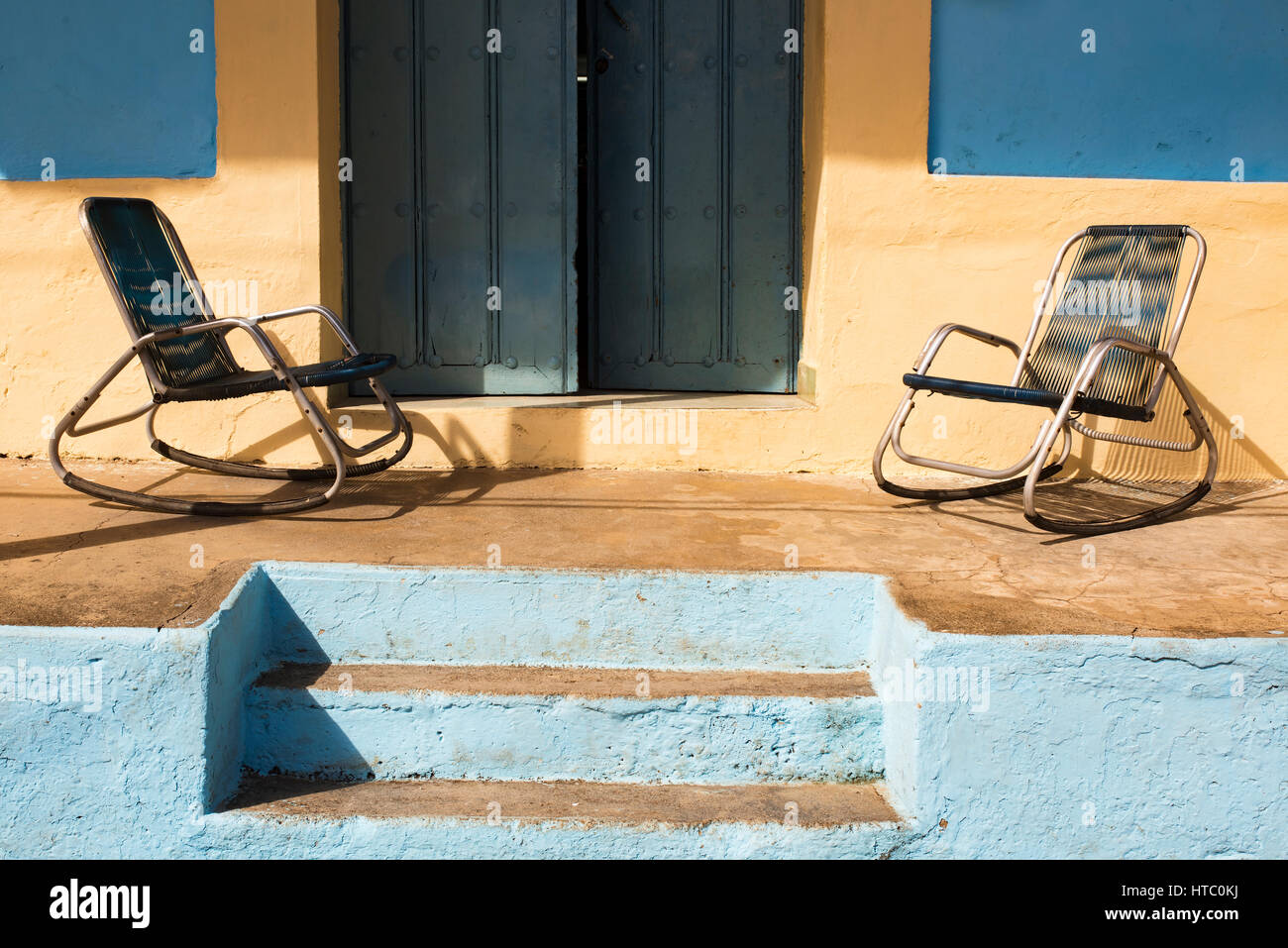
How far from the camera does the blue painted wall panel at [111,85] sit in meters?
4.12

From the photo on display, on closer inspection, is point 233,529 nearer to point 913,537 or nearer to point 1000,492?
point 913,537

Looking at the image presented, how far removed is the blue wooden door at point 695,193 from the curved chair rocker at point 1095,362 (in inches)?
45.1

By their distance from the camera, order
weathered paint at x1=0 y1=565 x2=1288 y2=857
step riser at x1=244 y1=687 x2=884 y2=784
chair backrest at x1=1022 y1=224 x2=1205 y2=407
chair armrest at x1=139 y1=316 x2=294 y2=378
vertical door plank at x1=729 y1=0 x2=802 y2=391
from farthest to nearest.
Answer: vertical door plank at x1=729 y1=0 x2=802 y2=391 → chair backrest at x1=1022 y1=224 x2=1205 y2=407 → chair armrest at x1=139 y1=316 x2=294 y2=378 → step riser at x1=244 y1=687 x2=884 y2=784 → weathered paint at x1=0 y1=565 x2=1288 y2=857

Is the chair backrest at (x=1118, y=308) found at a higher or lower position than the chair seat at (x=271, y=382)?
higher

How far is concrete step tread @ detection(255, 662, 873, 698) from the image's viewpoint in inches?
99.6

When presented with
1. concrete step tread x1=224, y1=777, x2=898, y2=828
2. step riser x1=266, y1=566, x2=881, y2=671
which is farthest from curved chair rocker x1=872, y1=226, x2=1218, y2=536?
concrete step tread x1=224, y1=777, x2=898, y2=828

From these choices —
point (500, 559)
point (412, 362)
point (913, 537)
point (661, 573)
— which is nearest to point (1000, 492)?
point (913, 537)

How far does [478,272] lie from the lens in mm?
4602

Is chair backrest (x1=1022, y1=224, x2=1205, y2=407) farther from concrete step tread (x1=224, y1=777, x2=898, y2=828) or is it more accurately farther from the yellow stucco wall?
concrete step tread (x1=224, y1=777, x2=898, y2=828)

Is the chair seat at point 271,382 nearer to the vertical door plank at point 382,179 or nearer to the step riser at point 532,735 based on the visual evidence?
the vertical door plank at point 382,179

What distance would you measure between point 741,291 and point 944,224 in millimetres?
937

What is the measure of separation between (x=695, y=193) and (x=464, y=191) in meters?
0.98

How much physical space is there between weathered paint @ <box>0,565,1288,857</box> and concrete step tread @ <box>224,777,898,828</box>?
0.04 m

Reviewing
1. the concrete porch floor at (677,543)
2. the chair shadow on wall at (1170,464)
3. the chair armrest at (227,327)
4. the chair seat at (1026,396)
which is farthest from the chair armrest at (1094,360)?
the chair armrest at (227,327)
